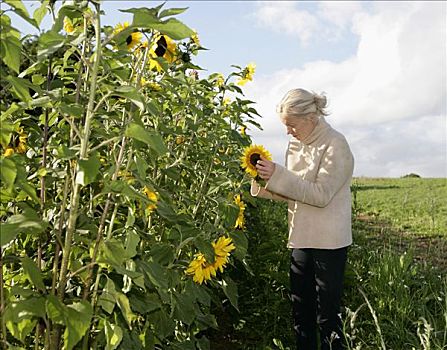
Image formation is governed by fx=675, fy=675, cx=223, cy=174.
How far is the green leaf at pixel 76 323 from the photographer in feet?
5.75

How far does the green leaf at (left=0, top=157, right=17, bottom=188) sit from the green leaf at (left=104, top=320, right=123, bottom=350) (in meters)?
0.55

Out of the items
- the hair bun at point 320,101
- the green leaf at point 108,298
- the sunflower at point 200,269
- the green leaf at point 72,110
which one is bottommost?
the green leaf at point 108,298

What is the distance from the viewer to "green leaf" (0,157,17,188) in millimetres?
1602

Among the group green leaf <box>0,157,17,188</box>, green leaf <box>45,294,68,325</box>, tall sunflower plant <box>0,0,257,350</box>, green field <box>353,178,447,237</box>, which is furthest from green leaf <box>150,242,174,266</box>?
green field <box>353,178,447,237</box>

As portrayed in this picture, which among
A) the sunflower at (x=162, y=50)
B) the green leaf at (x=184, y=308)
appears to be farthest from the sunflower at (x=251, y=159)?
the green leaf at (x=184, y=308)

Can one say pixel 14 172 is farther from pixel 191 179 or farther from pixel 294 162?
pixel 294 162

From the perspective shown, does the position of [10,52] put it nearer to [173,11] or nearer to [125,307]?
[173,11]

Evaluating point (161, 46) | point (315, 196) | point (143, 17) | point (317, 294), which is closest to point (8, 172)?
point (143, 17)

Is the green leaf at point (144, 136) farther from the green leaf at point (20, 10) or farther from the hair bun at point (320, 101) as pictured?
the hair bun at point (320, 101)

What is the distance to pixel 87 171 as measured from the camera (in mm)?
1632

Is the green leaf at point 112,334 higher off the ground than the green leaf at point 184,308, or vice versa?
the green leaf at point 184,308

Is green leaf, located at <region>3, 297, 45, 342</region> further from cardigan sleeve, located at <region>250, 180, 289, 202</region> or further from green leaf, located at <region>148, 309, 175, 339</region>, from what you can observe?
cardigan sleeve, located at <region>250, 180, 289, 202</region>

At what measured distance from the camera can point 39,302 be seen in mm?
1783

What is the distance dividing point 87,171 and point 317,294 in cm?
249
